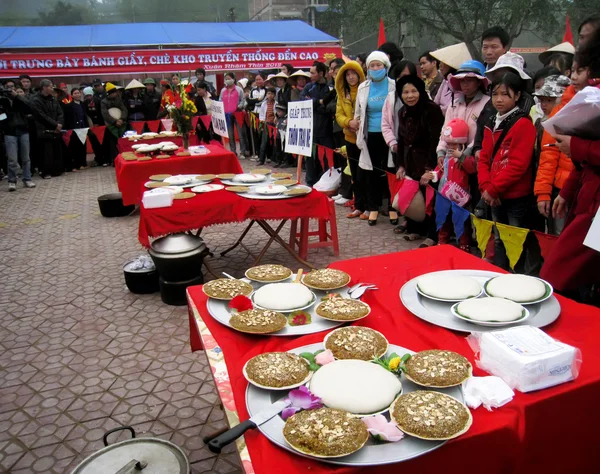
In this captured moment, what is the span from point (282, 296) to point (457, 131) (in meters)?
3.39

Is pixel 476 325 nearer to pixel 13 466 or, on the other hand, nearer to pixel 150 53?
pixel 13 466

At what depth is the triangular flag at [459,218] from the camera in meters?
4.84

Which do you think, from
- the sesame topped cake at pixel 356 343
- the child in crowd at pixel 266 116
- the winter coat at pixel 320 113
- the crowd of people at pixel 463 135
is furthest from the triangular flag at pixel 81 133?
the sesame topped cake at pixel 356 343

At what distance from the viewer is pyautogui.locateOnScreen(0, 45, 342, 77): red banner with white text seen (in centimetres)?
1591

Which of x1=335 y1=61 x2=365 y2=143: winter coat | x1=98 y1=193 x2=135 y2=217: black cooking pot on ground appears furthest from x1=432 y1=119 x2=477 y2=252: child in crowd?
x1=98 y1=193 x2=135 y2=217: black cooking pot on ground

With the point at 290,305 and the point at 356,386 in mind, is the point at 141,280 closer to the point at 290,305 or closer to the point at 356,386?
the point at 290,305

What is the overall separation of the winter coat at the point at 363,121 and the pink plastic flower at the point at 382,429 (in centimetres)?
521

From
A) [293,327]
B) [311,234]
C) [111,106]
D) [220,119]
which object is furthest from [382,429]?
[111,106]

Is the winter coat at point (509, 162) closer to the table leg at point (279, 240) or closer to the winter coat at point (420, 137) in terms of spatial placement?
the winter coat at point (420, 137)

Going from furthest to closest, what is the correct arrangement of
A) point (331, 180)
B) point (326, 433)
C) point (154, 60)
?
point (154, 60) < point (331, 180) < point (326, 433)

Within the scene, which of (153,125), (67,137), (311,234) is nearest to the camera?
(311,234)

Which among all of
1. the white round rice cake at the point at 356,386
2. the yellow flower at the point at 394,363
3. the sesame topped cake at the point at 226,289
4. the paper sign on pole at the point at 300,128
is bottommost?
the white round rice cake at the point at 356,386

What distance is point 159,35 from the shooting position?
18.8 m

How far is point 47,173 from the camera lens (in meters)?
11.5
